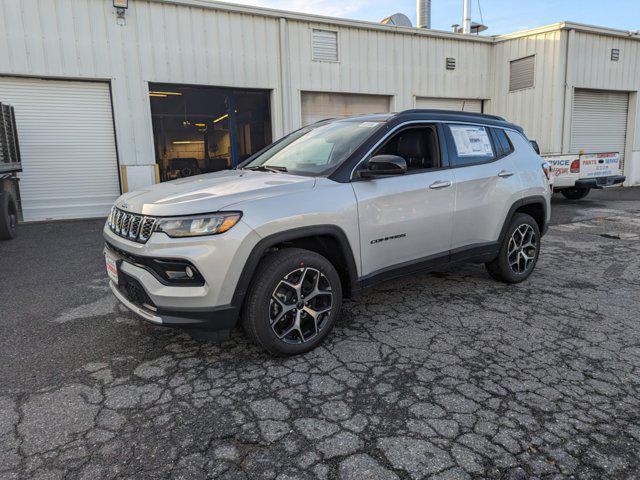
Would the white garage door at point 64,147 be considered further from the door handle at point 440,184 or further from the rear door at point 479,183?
the door handle at point 440,184

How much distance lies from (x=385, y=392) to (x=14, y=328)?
3179 mm

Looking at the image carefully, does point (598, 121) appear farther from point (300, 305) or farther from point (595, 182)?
Answer: point (300, 305)

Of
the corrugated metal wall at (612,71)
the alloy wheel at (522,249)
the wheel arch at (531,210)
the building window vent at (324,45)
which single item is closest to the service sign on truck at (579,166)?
the corrugated metal wall at (612,71)

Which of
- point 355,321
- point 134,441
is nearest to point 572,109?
point 355,321

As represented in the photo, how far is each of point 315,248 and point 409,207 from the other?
0.87 metres

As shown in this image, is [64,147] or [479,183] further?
[64,147]

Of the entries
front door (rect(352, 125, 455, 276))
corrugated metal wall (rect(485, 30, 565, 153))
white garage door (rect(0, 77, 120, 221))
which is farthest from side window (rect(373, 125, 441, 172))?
corrugated metal wall (rect(485, 30, 565, 153))

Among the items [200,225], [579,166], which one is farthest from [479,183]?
[579,166]

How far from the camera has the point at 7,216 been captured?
7789mm

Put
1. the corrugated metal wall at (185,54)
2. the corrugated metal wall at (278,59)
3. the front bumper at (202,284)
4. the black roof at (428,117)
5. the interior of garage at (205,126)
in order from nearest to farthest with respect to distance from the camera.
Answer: the front bumper at (202,284), the black roof at (428,117), the corrugated metal wall at (185,54), the corrugated metal wall at (278,59), the interior of garage at (205,126)

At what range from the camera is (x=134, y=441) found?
2.35 m

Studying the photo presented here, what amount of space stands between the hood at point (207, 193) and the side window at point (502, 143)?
232 cm

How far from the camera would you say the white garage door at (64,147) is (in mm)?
10117

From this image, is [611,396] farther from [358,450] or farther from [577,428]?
[358,450]
